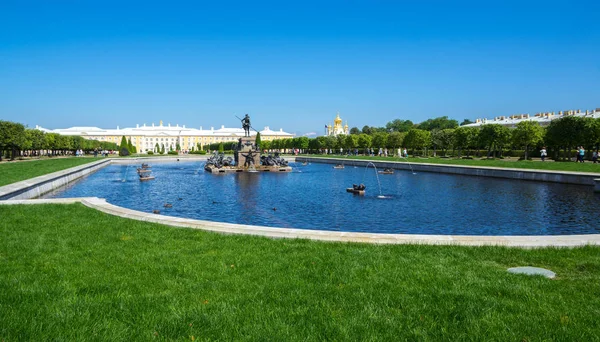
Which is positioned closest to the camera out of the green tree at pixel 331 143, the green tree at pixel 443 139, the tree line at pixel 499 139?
the tree line at pixel 499 139

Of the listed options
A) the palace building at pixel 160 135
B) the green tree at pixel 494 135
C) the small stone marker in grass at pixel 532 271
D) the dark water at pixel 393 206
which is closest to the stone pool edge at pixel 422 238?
the small stone marker in grass at pixel 532 271

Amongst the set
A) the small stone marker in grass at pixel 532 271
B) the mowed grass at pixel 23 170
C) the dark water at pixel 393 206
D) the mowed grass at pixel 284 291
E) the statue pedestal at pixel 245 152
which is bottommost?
the dark water at pixel 393 206

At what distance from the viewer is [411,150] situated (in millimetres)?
63531

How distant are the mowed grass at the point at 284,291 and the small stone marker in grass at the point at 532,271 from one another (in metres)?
0.18

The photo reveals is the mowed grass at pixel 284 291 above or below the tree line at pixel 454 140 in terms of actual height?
below

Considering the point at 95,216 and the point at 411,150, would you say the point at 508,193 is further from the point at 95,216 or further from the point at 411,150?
the point at 411,150

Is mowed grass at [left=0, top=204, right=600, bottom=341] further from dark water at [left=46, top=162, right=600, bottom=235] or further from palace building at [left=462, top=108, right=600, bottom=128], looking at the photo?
palace building at [left=462, top=108, right=600, bottom=128]

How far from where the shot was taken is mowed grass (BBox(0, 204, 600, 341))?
399cm

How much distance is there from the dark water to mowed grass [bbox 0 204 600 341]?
403 centimetres

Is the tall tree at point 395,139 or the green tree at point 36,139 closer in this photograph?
the green tree at point 36,139

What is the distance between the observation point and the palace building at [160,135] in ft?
449

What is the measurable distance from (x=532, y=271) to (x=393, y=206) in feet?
28.9

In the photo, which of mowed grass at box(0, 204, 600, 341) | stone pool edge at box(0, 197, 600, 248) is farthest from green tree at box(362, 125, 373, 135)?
mowed grass at box(0, 204, 600, 341)

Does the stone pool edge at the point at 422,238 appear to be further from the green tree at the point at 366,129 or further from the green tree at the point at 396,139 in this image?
the green tree at the point at 366,129
